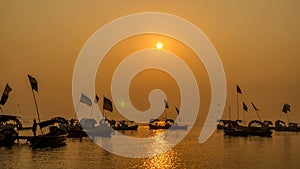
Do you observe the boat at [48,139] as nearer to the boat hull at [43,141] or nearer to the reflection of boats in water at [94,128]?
the boat hull at [43,141]

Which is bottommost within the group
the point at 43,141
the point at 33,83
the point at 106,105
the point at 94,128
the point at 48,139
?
the point at 43,141

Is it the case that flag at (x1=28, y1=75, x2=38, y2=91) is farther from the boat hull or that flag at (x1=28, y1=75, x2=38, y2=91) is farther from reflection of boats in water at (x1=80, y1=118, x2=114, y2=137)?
reflection of boats in water at (x1=80, y1=118, x2=114, y2=137)

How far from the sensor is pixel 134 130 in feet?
623

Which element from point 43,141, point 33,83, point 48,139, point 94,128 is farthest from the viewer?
point 94,128

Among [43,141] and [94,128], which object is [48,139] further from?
[94,128]

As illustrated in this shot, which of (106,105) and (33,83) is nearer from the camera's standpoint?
(33,83)

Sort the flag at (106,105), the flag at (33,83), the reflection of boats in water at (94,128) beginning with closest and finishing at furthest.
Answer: the flag at (33,83) < the flag at (106,105) < the reflection of boats in water at (94,128)

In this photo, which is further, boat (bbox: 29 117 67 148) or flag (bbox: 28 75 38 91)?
boat (bbox: 29 117 67 148)

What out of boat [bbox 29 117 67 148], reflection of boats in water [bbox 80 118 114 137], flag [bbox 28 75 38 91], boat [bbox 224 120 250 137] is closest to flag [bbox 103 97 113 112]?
boat [bbox 29 117 67 148]

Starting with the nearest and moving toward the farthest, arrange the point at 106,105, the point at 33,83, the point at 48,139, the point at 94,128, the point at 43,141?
the point at 33,83 < the point at 43,141 < the point at 48,139 < the point at 106,105 < the point at 94,128

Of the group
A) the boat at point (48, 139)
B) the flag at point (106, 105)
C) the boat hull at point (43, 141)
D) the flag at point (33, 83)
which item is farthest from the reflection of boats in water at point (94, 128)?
the flag at point (33, 83)

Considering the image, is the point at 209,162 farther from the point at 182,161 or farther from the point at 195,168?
the point at 195,168

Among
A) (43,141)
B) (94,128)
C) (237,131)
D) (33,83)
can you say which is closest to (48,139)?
(43,141)

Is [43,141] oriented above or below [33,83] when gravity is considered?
below
